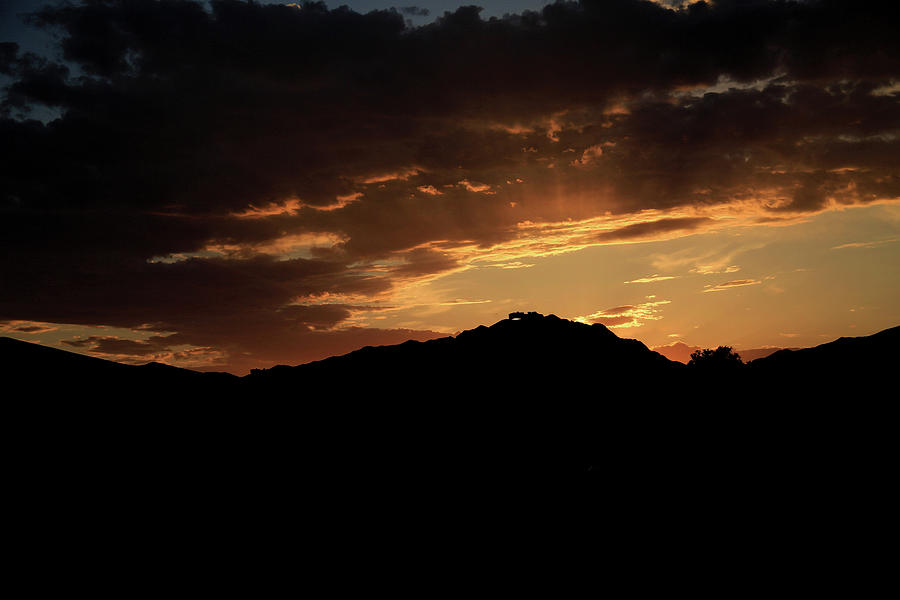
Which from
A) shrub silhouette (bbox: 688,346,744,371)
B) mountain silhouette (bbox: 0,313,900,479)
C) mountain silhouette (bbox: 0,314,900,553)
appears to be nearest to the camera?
mountain silhouette (bbox: 0,314,900,553)

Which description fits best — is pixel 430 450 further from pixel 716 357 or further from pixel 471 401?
pixel 716 357

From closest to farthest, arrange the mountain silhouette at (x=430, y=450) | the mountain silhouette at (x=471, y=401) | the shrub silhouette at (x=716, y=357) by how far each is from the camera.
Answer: the mountain silhouette at (x=430, y=450)
the mountain silhouette at (x=471, y=401)
the shrub silhouette at (x=716, y=357)

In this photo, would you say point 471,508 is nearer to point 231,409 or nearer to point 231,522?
point 231,522

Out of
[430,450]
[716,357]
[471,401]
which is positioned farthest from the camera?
[716,357]

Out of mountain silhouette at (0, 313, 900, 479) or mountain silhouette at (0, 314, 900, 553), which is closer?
mountain silhouette at (0, 314, 900, 553)

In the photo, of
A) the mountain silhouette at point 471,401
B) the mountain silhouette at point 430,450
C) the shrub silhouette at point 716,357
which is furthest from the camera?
the shrub silhouette at point 716,357

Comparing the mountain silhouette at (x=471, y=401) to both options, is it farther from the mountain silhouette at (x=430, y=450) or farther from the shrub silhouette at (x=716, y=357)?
the shrub silhouette at (x=716, y=357)

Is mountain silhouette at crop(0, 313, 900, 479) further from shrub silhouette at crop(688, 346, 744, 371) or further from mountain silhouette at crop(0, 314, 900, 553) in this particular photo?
shrub silhouette at crop(688, 346, 744, 371)

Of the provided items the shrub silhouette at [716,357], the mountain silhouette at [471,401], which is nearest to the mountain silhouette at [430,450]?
the mountain silhouette at [471,401]

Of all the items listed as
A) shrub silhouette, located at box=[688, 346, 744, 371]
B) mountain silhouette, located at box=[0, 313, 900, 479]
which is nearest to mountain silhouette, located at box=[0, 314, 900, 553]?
mountain silhouette, located at box=[0, 313, 900, 479]

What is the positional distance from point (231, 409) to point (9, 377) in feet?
39.9

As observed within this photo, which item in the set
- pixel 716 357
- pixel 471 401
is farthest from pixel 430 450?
pixel 716 357

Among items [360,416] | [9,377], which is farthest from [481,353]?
[9,377]

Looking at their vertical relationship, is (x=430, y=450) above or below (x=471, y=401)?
below
